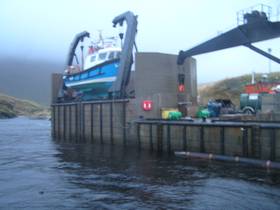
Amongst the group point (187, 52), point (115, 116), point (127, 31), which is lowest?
point (115, 116)

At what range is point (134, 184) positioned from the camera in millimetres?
15406

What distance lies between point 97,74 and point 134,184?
20654mm

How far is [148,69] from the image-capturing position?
29.1 meters

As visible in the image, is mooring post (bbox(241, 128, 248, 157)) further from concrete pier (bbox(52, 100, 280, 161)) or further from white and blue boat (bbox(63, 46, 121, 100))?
white and blue boat (bbox(63, 46, 121, 100))

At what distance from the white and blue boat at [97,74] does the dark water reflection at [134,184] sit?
12283 mm

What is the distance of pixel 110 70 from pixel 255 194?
2177 centimetres

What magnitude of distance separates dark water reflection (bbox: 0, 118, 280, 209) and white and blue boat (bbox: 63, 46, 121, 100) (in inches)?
484

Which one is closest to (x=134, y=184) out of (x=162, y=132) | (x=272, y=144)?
(x=272, y=144)

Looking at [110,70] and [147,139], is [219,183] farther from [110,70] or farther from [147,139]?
[110,70]

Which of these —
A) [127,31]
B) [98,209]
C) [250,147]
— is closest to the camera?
[98,209]

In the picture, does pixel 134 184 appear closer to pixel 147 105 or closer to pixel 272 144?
pixel 272 144

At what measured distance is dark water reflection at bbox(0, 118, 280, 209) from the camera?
41.5 ft

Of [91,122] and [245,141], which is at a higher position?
[91,122]

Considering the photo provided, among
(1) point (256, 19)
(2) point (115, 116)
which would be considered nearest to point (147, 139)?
(2) point (115, 116)
